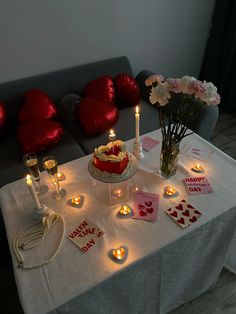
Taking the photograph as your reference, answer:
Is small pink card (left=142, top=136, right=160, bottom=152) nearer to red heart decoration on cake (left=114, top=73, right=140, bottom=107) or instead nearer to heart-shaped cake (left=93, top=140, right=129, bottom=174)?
heart-shaped cake (left=93, top=140, right=129, bottom=174)

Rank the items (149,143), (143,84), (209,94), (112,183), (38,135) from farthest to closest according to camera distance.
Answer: (143,84)
(38,135)
(149,143)
(112,183)
(209,94)

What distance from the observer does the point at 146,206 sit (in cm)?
119

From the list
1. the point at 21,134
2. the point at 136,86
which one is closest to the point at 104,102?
the point at 136,86

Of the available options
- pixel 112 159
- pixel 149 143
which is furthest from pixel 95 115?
pixel 112 159

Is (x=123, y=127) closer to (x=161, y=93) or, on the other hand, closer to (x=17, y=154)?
(x=17, y=154)

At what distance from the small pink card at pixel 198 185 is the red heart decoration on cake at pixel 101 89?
1212 millimetres

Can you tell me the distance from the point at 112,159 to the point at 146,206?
268 millimetres

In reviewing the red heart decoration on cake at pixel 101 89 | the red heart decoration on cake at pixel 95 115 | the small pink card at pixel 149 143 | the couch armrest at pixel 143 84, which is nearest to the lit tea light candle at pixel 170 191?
the small pink card at pixel 149 143

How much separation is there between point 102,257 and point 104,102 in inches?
56.0

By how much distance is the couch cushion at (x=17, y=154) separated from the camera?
1771 millimetres

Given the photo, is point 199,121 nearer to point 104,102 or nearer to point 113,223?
point 104,102

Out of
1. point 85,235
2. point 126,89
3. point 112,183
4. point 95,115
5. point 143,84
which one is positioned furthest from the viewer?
point 143,84

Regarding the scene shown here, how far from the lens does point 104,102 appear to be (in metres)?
2.17

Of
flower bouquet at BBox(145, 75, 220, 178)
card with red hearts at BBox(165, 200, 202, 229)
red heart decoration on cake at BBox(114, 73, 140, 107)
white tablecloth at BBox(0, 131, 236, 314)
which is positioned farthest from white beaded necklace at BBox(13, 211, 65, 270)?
red heart decoration on cake at BBox(114, 73, 140, 107)
